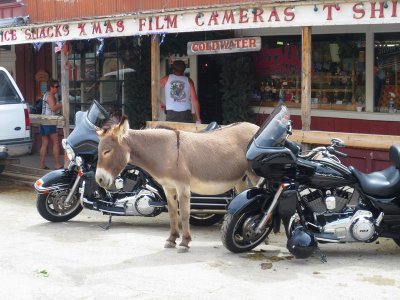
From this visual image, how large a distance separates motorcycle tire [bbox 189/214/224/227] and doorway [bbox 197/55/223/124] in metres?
5.38

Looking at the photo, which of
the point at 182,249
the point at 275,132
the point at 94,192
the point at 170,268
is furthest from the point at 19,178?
the point at 275,132

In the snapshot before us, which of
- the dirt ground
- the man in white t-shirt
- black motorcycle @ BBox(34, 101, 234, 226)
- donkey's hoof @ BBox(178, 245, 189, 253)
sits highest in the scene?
the man in white t-shirt

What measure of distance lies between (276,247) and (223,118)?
230 inches

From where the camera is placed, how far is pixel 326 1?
889 centimetres

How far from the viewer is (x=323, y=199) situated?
7.37 metres

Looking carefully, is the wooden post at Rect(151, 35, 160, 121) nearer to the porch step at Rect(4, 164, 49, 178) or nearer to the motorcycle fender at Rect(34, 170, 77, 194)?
the motorcycle fender at Rect(34, 170, 77, 194)

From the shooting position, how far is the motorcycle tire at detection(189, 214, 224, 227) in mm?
9172

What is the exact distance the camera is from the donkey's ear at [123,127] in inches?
301

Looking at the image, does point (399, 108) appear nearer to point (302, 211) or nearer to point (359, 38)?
point (359, 38)

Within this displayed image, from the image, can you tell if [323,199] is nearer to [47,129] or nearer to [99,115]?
[99,115]

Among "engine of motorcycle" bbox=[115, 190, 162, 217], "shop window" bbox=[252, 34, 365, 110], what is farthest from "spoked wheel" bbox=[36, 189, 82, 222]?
"shop window" bbox=[252, 34, 365, 110]

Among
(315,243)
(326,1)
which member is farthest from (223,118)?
(315,243)

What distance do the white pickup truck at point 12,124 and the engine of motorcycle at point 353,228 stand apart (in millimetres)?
7229

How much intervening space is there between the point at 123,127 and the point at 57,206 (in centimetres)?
241
